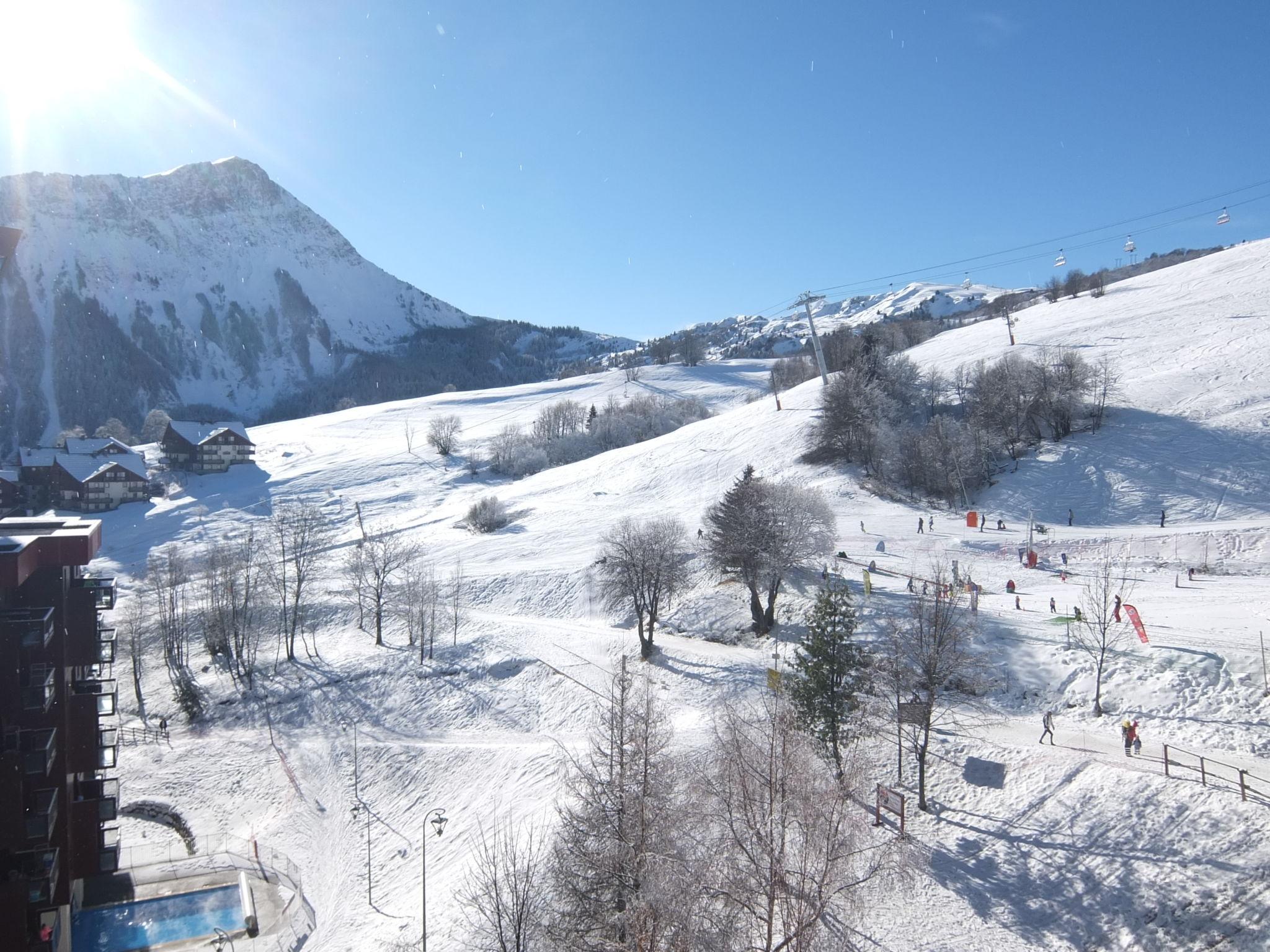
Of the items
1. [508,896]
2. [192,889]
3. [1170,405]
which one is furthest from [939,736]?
[1170,405]

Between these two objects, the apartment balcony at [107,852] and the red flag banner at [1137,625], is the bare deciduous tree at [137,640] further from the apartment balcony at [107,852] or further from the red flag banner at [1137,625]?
the red flag banner at [1137,625]

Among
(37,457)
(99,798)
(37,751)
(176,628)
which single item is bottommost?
(176,628)

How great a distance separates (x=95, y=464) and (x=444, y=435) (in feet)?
129

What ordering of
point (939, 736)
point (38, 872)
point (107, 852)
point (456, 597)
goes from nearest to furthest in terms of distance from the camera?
point (38, 872)
point (107, 852)
point (939, 736)
point (456, 597)

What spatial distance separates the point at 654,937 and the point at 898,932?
27.5 ft

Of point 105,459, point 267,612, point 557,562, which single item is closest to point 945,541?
point 557,562

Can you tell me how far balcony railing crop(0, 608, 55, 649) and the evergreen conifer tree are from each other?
1975cm

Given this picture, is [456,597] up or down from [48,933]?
down

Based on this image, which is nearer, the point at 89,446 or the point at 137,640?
the point at 137,640

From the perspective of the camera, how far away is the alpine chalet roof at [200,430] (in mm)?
94875

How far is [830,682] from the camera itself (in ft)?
69.2

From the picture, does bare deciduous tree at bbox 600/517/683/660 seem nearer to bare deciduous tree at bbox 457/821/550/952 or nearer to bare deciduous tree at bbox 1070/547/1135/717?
bare deciduous tree at bbox 457/821/550/952

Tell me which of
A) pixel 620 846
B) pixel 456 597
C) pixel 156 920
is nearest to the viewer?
pixel 620 846

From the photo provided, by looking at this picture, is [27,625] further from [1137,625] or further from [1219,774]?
[1137,625]
